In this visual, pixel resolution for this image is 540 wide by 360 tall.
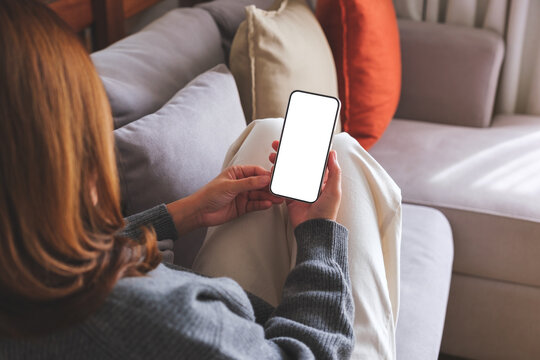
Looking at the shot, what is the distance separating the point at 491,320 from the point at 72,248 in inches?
47.1

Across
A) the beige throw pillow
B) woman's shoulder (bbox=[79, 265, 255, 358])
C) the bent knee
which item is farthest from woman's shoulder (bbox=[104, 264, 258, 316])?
the beige throw pillow

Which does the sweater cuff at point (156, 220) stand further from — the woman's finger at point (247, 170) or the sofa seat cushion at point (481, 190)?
the sofa seat cushion at point (481, 190)

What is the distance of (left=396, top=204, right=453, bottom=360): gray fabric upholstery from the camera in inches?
41.4

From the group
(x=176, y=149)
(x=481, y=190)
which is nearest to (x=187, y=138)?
(x=176, y=149)

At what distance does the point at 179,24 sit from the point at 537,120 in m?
1.21

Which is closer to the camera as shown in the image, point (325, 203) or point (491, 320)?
point (325, 203)

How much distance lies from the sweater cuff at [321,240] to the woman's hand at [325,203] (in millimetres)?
23

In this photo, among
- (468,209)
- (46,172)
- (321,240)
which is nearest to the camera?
(46,172)

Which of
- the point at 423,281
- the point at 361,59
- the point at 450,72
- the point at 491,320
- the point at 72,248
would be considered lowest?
the point at 491,320

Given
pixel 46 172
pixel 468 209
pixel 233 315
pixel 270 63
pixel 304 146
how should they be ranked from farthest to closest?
1. pixel 468 209
2. pixel 270 63
3. pixel 304 146
4. pixel 233 315
5. pixel 46 172

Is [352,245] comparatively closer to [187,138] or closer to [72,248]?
[187,138]

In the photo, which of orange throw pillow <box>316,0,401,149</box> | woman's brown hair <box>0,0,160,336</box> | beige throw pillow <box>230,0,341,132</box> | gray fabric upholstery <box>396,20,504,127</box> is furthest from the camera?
gray fabric upholstery <box>396,20,504,127</box>

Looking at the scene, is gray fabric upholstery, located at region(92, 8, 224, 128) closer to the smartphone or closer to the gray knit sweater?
the smartphone

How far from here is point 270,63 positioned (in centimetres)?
131
